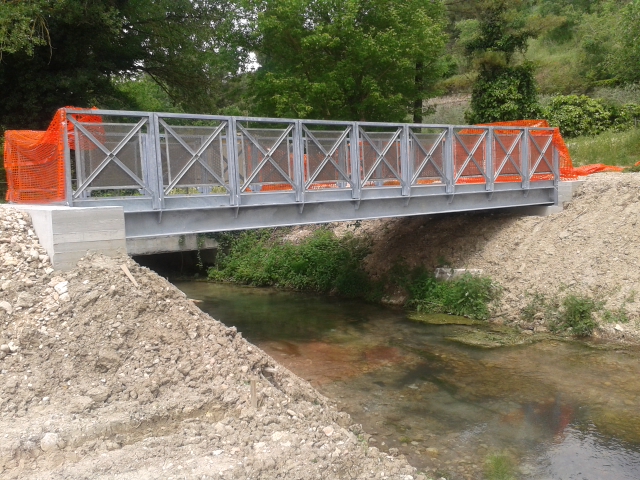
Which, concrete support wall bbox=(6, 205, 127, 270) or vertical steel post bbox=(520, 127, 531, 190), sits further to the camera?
vertical steel post bbox=(520, 127, 531, 190)

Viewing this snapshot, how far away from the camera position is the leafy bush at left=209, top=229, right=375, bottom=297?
18.8 m

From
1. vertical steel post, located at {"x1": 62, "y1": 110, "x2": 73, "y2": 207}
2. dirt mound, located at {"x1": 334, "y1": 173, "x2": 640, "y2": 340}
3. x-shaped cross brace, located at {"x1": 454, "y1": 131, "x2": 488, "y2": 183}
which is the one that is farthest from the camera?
x-shaped cross brace, located at {"x1": 454, "y1": 131, "x2": 488, "y2": 183}

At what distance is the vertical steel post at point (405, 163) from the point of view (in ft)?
43.8

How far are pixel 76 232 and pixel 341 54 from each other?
1359 cm

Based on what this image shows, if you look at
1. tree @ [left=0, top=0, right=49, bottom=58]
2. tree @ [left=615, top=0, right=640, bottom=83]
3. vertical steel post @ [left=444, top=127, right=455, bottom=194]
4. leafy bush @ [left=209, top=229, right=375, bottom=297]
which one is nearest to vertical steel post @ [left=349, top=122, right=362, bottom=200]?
vertical steel post @ [left=444, top=127, right=455, bottom=194]

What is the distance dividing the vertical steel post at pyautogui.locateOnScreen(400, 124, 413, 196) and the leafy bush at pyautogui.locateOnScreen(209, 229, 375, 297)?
520 cm

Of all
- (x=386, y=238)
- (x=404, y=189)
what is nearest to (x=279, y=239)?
(x=386, y=238)

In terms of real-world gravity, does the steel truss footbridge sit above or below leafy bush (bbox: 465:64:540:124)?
below

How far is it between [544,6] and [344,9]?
33.9 metres

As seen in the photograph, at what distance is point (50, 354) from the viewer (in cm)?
733

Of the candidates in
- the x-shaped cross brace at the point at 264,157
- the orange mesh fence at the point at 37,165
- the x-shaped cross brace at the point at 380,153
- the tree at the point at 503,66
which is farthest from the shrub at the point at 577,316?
the tree at the point at 503,66

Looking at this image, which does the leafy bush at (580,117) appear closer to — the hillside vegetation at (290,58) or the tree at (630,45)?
the hillside vegetation at (290,58)

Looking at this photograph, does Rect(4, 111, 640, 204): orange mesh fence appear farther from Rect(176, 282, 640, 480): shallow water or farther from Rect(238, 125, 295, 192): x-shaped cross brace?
Rect(176, 282, 640, 480): shallow water

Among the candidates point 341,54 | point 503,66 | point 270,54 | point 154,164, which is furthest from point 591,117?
point 154,164
